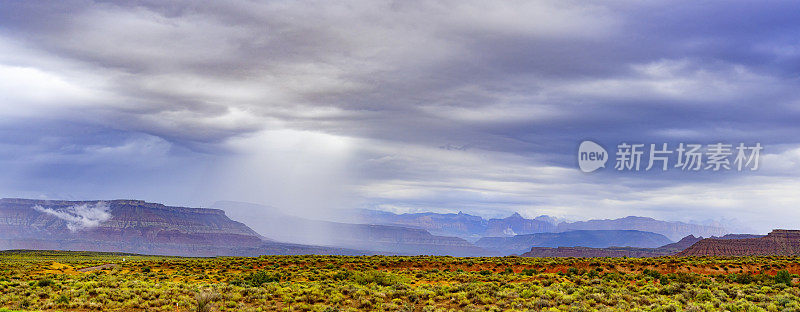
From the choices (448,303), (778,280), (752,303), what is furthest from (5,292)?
(778,280)

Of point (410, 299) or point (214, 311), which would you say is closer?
point (214, 311)

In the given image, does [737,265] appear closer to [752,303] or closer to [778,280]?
[778,280]

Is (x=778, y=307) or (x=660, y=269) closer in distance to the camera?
(x=778, y=307)

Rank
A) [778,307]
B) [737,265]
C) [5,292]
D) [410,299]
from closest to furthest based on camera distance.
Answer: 1. [778,307]
2. [410,299]
3. [5,292]
4. [737,265]

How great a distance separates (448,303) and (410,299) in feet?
7.92

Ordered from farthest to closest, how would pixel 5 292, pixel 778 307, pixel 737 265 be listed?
pixel 737 265, pixel 5 292, pixel 778 307

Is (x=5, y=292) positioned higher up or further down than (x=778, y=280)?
further down

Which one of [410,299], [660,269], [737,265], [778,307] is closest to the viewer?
[778,307]

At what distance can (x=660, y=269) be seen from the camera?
56.5 metres

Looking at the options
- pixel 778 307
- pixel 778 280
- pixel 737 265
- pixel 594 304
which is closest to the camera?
pixel 778 307

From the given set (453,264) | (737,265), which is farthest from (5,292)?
(737,265)

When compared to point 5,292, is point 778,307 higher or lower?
higher

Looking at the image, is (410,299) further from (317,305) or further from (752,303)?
(752,303)

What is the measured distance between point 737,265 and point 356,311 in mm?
48849
